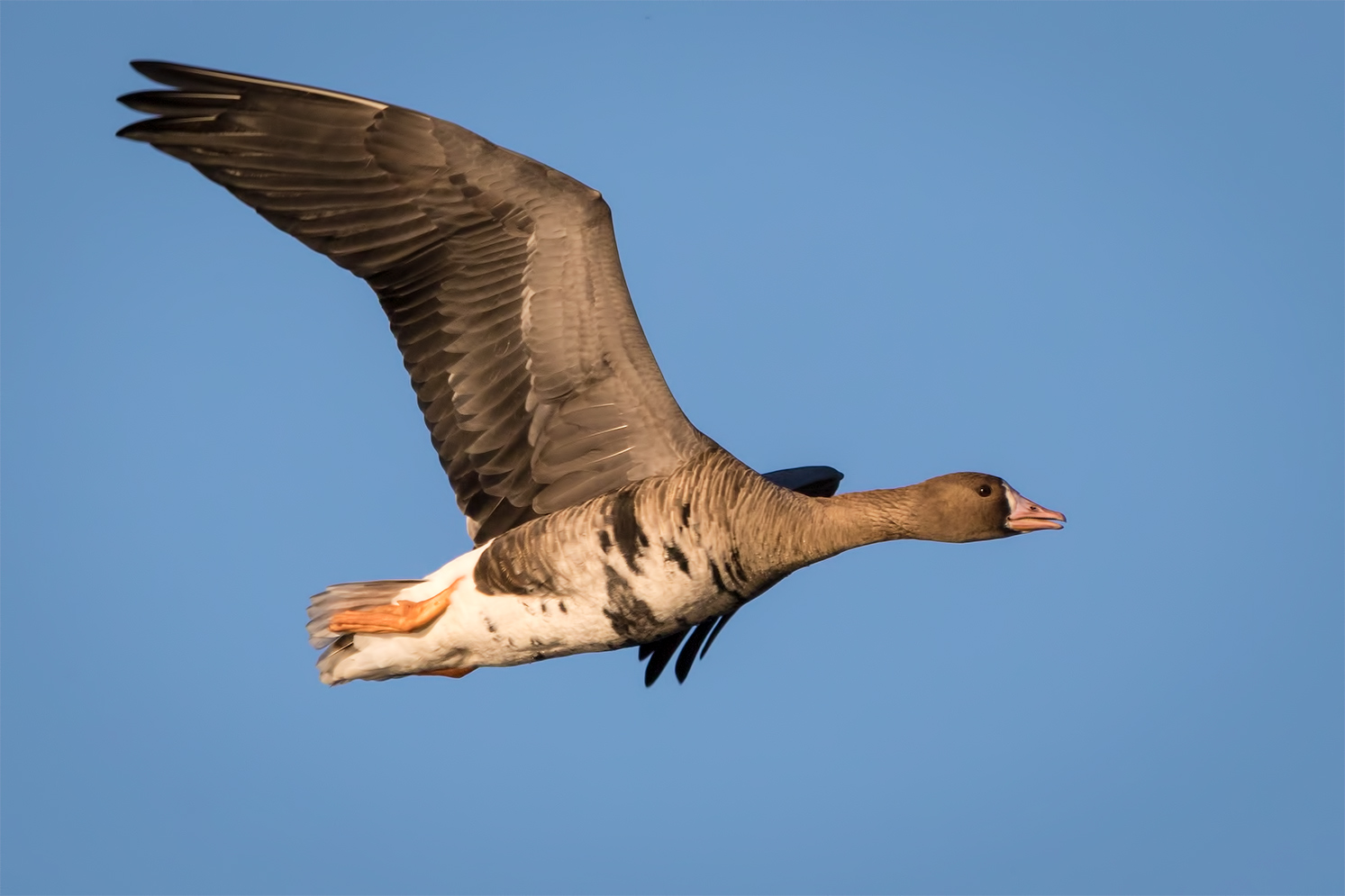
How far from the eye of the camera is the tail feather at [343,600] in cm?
1317

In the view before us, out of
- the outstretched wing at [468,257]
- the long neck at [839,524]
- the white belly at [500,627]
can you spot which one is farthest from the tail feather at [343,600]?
the long neck at [839,524]

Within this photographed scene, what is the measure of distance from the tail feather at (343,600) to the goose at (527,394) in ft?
0.86

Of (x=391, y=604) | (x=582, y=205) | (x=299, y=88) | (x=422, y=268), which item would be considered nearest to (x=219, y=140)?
(x=299, y=88)

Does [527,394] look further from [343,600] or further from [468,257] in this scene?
[343,600]

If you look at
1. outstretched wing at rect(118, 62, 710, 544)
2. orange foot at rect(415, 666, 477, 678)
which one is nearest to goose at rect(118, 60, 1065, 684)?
outstretched wing at rect(118, 62, 710, 544)

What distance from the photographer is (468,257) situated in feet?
40.0

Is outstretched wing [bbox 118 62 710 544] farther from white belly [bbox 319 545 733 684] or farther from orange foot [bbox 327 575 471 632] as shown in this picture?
orange foot [bbox 327 575 471 632]

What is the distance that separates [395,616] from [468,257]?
8.60 ft

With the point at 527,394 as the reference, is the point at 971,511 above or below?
below

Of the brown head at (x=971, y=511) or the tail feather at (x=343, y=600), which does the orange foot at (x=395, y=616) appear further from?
the brown head at (x=971, y=511)

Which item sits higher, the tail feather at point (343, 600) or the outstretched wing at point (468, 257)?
the outstretched wing at point (468, 257)

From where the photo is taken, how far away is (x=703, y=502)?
478 inches

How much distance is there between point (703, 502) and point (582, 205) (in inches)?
83.3

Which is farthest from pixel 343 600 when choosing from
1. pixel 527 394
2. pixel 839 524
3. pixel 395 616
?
pixel 839 524
